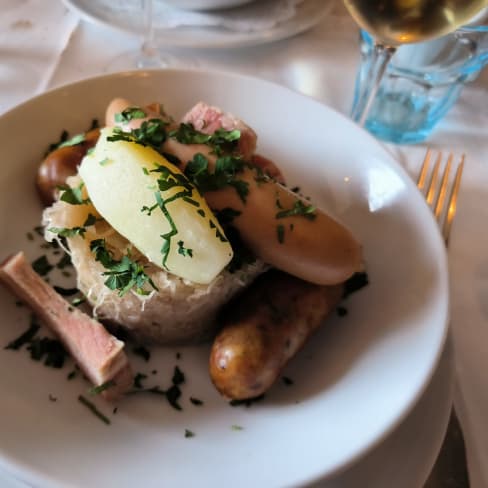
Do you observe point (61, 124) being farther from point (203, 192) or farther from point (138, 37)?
point (138, 37)

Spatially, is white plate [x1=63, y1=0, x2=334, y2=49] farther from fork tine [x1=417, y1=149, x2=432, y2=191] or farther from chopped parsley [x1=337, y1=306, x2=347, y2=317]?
chopped parsley [x1=337, y1=306, x2=347, y2=317]

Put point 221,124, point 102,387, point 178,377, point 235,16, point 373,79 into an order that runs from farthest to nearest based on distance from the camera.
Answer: point 235,16, point 373,79, point 221,124, point 178,377, point 102,387

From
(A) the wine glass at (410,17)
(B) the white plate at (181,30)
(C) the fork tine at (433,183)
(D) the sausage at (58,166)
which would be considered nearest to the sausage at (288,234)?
(D) the sausage at (58,166)

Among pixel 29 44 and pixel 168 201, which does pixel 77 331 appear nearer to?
pixel 168 201

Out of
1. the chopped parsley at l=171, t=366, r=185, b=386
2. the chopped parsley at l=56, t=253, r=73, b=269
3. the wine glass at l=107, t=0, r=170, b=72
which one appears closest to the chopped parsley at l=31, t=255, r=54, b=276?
the chopped parsley at l=56, t=253, r=73, b=269

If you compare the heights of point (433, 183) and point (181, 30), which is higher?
point (181, 30)

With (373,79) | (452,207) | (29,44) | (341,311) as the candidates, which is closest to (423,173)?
(452,207)
